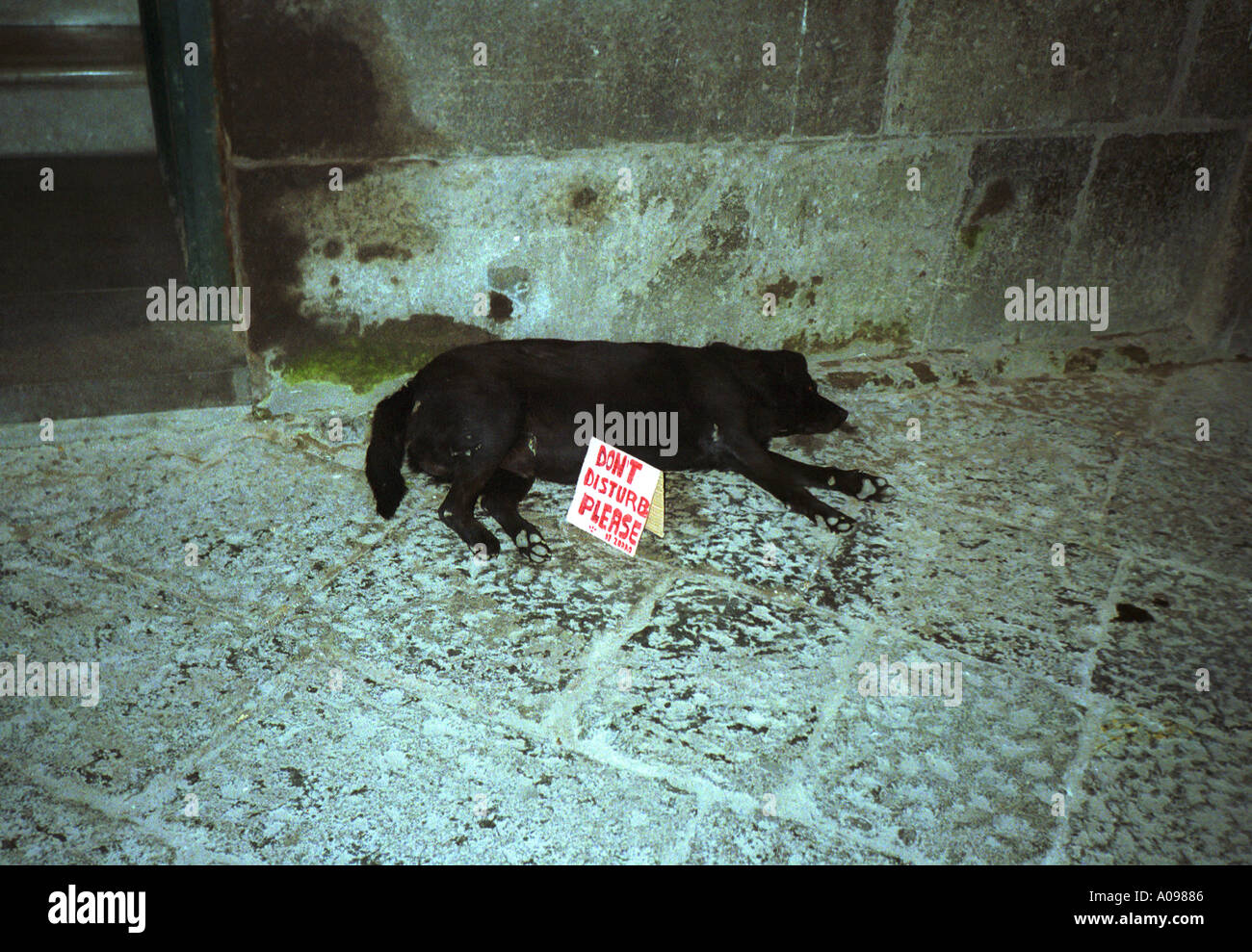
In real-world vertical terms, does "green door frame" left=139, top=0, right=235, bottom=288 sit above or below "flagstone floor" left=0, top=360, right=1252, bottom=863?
above

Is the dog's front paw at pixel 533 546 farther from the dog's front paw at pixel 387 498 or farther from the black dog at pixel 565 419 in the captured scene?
the dog's front paw at pixel 387 498

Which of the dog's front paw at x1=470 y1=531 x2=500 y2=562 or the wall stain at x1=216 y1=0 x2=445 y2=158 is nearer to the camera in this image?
the dog's front paw at x1=470 y1=531 x2=500 y2=562

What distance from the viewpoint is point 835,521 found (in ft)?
11.6

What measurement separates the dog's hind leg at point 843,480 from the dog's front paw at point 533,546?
1009 mm

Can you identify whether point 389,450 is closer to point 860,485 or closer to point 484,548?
point 484,548

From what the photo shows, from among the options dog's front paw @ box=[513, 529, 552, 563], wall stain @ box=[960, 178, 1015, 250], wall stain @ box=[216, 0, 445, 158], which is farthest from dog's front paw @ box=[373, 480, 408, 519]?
wall stain @ box=[960, 178, 1015, 250]

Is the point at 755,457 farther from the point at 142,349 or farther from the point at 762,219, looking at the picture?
the point at 142,349

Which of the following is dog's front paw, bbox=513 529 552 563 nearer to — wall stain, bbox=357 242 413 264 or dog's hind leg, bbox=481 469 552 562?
dog's hind leg, bbox=481 469 552 562

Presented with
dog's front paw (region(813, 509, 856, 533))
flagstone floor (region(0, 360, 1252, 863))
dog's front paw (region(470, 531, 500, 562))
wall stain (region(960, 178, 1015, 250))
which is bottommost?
flagstone floor (region(0, 360, 1252, 863))

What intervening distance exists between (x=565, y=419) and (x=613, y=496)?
386 mm

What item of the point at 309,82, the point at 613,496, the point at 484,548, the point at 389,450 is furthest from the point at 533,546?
the point at 309,82

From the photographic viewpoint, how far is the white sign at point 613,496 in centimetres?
329

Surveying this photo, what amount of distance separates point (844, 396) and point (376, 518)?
229cm

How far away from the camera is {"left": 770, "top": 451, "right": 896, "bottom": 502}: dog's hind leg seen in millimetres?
3746
